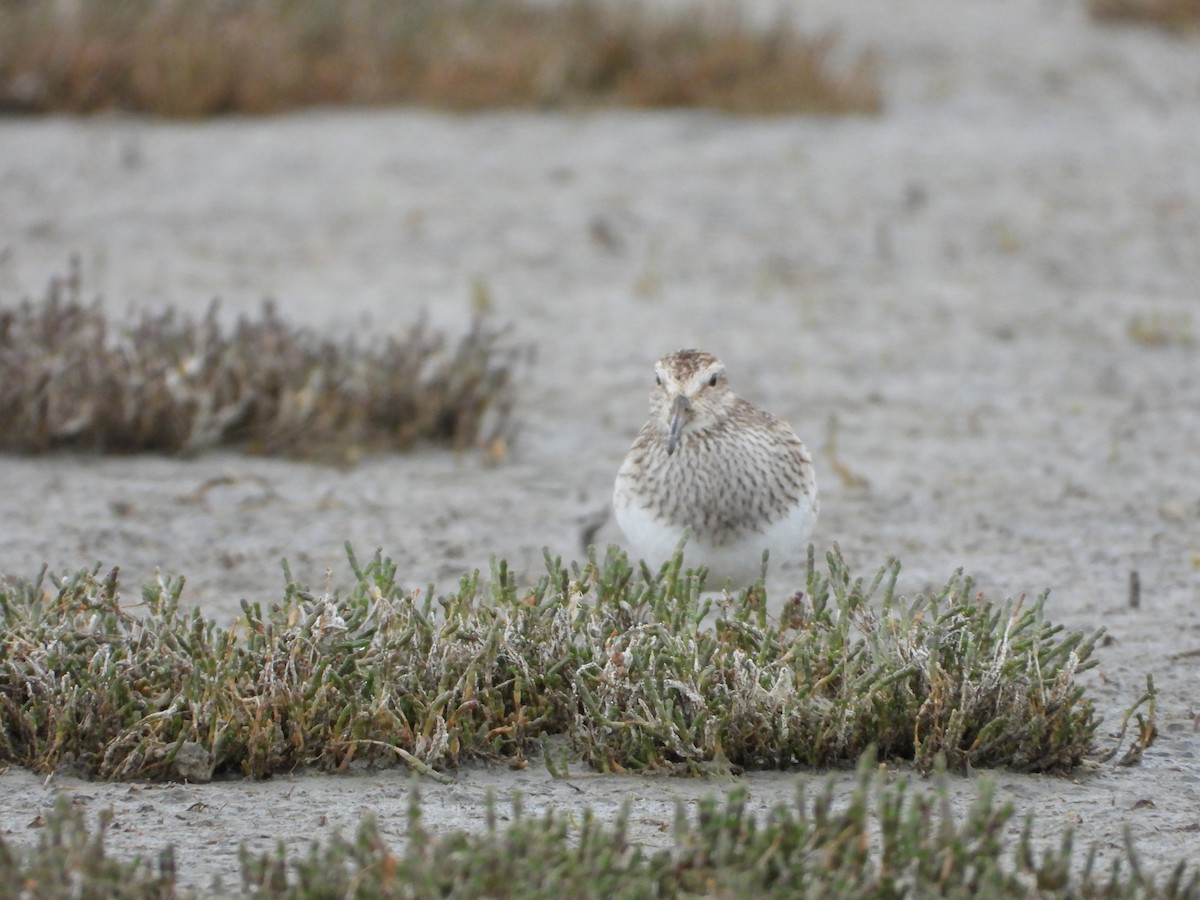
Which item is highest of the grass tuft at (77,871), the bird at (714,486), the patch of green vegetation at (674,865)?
the bird at (714,486)

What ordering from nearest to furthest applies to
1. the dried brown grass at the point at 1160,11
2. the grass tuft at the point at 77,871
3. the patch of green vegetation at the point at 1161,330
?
the grass tuft at the point at 77,871, the patch of green vegetation at the point at 1161,330, the dried brown grass at the point at 1160,11

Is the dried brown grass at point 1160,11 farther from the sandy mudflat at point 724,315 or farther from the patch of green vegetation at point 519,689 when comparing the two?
the patch of green vegetation at point 519,689

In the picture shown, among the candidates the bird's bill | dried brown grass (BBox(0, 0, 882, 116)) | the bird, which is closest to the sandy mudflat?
dried brown grass (BBox(0, 0, 882, 116))

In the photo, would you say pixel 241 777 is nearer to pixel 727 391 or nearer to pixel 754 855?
pixel 754 855

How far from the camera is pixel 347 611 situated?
4090 mm

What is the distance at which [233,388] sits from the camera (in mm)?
6480

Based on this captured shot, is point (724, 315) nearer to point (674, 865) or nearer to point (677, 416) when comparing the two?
point (677, 416)

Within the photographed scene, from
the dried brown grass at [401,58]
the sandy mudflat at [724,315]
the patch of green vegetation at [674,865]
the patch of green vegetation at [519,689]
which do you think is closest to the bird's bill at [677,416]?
the patch of green vegetation at [519,689]

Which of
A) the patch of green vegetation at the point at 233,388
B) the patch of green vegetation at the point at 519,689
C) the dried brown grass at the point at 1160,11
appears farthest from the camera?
the dried brown grass at the point at 1160,11

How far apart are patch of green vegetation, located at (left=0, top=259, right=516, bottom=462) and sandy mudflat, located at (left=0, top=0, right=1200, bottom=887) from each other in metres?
0.12

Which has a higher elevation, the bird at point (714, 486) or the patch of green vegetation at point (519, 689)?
the bird at point (714, 486)

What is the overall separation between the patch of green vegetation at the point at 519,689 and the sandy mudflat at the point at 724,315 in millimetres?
94

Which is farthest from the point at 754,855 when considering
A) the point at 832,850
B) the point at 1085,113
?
the point at 1085,113

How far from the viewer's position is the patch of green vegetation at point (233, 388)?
6250 millimetres
